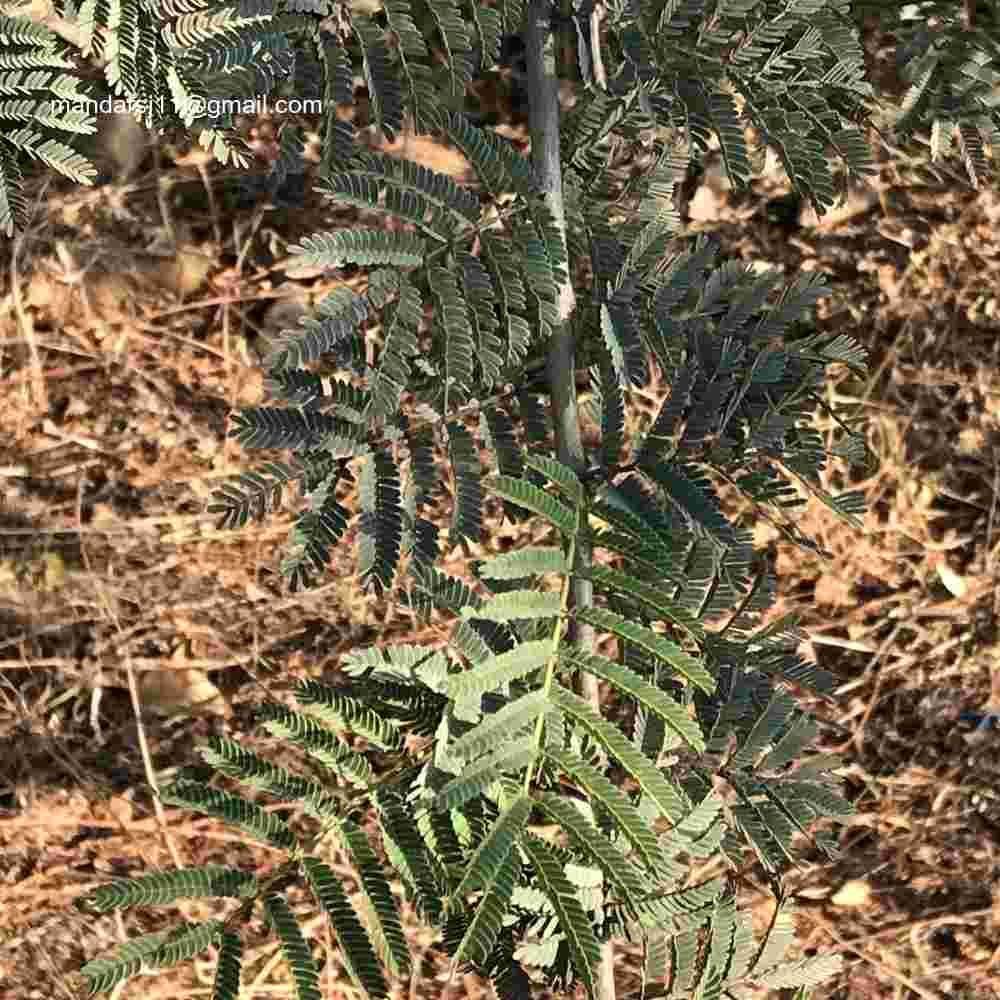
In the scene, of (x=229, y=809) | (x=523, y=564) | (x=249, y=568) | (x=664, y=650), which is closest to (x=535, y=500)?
(x=523, y=564)

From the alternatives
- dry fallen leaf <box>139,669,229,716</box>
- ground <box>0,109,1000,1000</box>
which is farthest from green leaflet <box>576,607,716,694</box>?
dry fallen leaf <box>139,669,229,716</box>

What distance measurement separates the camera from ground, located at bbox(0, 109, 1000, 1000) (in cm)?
245

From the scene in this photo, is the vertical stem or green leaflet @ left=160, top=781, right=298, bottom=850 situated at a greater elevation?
the vertical stem

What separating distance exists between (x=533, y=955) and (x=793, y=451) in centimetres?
53

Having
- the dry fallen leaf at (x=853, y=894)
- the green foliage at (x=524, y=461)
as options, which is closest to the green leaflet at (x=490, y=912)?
the green foliage at (x=524, y=461)

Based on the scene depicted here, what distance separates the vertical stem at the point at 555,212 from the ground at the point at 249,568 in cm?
128

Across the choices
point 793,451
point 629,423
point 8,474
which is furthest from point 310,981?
point 8,474

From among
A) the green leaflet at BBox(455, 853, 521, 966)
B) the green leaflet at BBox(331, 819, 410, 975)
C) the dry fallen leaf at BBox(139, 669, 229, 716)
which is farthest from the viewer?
the dry fallen leaf at BBox(139, 669, 229, 716)

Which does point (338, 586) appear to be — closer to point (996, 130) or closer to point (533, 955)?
point (533, 955)

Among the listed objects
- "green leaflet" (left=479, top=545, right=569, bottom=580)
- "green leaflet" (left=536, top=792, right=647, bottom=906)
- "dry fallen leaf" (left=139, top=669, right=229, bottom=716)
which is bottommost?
"dry fallen leaf" (left=139, top=669, right=229, bottom=716)

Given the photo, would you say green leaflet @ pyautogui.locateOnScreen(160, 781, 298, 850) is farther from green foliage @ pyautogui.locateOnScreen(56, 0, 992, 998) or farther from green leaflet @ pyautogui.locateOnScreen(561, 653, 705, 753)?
green leaflet @ pyautogui.locateOnScreen(561, 653, 705, 753)

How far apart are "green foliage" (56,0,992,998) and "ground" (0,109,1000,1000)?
1224 millimetres

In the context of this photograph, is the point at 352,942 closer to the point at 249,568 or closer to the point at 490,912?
the point at 490,912

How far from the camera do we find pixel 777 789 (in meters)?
1.34
